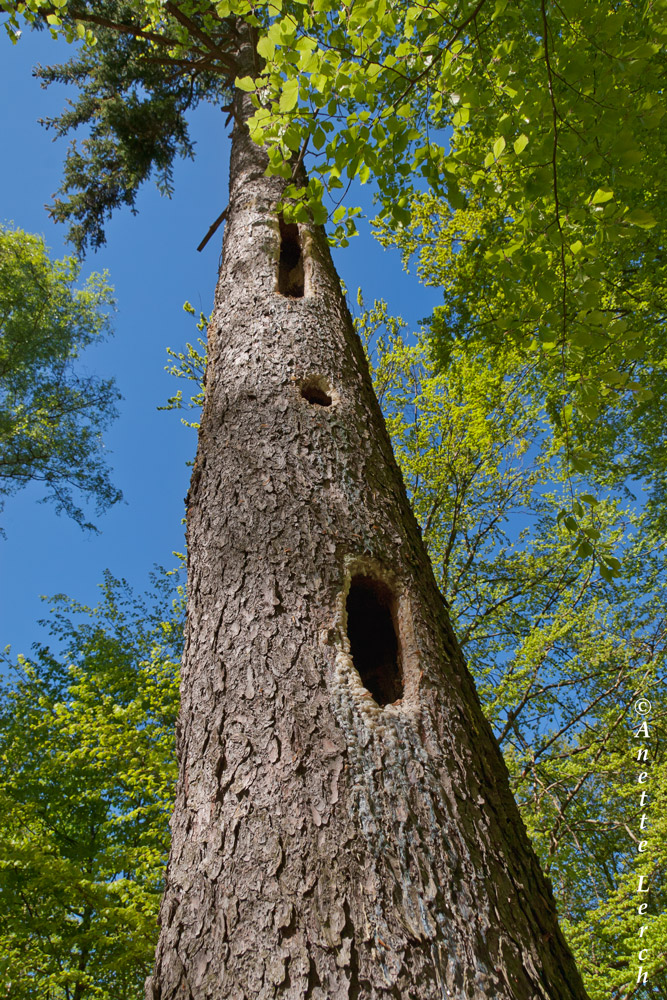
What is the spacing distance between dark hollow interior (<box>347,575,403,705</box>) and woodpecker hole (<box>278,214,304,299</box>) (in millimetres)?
2045

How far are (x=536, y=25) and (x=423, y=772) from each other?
16.3 ft

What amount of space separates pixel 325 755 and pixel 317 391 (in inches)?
61.8

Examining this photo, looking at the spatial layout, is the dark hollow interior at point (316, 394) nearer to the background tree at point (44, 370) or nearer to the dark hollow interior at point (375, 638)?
the dark hollow interior at point (375, 638)

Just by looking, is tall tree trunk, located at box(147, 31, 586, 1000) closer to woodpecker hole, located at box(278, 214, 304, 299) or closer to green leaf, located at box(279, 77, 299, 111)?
green leaf, located at box(279, 77, 299, 111)

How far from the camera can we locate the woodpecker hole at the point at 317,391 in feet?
8.14

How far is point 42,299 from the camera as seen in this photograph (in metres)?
12.6

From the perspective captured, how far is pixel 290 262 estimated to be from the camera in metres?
3.69

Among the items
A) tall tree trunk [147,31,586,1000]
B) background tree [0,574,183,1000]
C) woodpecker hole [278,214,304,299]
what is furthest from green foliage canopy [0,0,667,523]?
background tree [0,574,183,1000]

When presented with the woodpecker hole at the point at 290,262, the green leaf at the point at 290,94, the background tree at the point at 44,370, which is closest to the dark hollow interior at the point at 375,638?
the green leaf at the point at 290,94

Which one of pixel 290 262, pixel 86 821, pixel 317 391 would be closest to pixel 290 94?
pixel 317 391

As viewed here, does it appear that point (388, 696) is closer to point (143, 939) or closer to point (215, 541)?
point (215, 541)

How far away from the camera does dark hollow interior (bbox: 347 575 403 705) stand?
1.92 metres

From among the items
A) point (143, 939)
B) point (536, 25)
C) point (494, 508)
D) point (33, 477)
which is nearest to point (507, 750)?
point (494, 508)

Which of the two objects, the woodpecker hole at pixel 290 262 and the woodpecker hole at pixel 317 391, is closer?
the woodpecker hole at pixel 317 391
